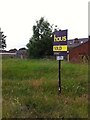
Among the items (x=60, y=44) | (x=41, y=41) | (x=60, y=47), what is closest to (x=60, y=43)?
(x=60, y=44)

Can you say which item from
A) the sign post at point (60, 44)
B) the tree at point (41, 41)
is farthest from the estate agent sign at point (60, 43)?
the tree at point (41, 41)

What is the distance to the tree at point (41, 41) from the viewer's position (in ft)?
262

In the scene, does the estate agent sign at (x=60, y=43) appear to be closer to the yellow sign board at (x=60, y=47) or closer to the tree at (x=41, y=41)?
the yellow sign board at (x=60, y=47)

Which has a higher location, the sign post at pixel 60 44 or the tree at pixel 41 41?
the tree at pixel 41 41

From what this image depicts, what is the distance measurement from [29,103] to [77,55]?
56382 mm

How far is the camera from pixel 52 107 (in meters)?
10.6

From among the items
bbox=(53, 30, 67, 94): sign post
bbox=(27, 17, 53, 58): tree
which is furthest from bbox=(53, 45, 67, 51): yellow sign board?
bbox=(27, 17, 53, 58): tree

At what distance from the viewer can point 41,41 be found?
81.6m

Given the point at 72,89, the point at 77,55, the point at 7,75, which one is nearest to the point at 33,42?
the point at 77,55

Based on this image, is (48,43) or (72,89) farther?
(48,43)

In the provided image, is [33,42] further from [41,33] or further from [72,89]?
[72,89]

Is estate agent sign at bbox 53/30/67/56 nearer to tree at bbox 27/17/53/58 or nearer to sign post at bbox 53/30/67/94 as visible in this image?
sign post at bbox 53/30/67/94

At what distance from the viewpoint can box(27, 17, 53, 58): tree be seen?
262 ft

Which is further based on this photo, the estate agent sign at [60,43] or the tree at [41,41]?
the tree at [41,41]
